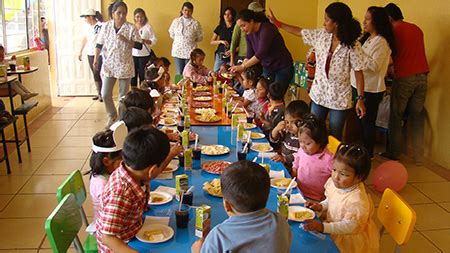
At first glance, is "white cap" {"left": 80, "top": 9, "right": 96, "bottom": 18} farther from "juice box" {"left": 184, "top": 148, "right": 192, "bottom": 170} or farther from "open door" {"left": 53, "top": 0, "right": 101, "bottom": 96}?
"juice box" {"left": 184, "top": 148, "right": 192, "bottom": 170}

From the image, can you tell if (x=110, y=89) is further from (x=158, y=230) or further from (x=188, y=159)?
(x=158, y=230)

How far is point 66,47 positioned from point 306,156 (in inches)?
249

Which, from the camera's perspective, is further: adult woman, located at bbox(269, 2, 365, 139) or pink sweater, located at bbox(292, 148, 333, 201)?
adult woman, located at bbox(269, 2, 365, 139)

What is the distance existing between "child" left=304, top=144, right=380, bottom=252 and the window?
201 inches

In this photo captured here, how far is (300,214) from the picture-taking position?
1922 mm

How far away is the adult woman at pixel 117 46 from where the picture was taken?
5.14 m

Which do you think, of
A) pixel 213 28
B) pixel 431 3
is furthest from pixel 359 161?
pixel 213 28

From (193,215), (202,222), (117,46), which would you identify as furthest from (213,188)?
(117,46)

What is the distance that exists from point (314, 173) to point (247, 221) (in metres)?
1.29

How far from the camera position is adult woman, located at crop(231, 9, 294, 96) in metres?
4.57

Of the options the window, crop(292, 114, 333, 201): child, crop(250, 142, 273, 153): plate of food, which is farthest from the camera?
the window

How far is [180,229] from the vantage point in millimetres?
1789

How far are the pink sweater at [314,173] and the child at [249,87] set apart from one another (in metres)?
1.78

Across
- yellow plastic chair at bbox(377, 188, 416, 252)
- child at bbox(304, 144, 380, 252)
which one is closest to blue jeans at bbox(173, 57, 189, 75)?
child at bbox(304, 144, 380, 252)
